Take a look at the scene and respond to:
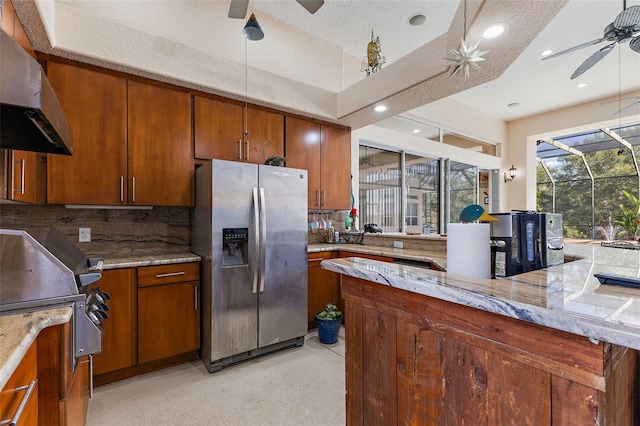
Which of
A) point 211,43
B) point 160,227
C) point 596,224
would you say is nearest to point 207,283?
point 160,227

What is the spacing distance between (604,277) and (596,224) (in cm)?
786

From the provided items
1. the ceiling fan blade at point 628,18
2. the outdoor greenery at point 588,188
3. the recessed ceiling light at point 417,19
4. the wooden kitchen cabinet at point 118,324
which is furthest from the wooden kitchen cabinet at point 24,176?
the outdoor greenery at point 588,188

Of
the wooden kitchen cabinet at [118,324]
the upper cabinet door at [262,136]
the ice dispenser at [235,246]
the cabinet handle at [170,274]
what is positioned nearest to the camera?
the wooden kitchen cabinet at [118,324]

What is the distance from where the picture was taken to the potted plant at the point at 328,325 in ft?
9.61

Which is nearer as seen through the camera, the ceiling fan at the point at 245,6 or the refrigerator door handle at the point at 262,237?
the ceiling fan at the point at 245,6

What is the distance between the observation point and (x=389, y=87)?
2.88 meters

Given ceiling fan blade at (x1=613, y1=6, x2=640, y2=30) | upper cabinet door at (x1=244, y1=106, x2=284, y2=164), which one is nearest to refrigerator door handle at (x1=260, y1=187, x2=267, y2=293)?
upper cabinet door at (x1=244, y1=106, x2=284, y2=164)

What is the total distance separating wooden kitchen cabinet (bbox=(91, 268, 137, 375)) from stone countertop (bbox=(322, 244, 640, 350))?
1946mm

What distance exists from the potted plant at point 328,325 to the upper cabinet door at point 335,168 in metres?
1.31

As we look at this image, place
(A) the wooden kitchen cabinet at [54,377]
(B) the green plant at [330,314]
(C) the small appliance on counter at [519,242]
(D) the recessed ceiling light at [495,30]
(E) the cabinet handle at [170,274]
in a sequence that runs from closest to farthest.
A: (A) the wooden kitchen cabinet at [54,377] → (C) the small appliance on counter at [519,242] → (D) the recessed ceiling light at [495,30] → (E) the cabinet handle at [170,274] → (B) the green plant at [330,314]

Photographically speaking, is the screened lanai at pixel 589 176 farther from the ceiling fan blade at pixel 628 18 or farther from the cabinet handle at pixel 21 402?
the cabinet handle at pixel 21 402

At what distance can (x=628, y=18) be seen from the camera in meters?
2.34

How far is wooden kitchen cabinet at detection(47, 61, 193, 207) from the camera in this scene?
229cm

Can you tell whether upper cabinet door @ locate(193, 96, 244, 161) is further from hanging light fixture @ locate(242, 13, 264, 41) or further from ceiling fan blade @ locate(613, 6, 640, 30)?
ceiling fan blade @ locate(613, 6, 640, 30)
